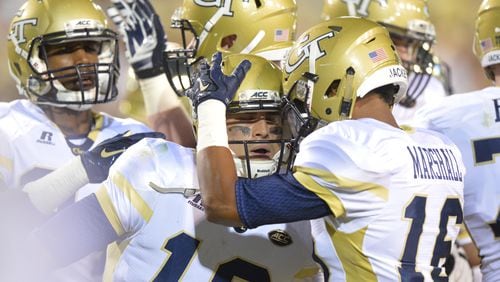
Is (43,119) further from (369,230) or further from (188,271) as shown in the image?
(369,230)

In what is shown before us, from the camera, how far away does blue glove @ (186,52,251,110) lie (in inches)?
111

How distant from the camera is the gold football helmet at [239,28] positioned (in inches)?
154

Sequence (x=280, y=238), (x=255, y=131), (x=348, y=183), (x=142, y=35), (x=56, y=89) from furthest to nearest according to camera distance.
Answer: (x=142, y=35), (x=56, y=89), (x=255, y=131), (x=280, y=238), (x=348, y=183)

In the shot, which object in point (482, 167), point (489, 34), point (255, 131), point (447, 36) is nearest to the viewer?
point (255, 131)

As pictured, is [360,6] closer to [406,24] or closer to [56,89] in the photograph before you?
[406,24]

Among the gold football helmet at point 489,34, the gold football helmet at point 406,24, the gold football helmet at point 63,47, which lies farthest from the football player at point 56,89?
the gold football helmet at point 489,34

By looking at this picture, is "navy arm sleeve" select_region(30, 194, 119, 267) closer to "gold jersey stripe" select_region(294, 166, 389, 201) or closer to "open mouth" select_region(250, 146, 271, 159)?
"open mouth" select_region(250, 146, 271, 159)

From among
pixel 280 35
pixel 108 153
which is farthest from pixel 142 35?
pixel 108 153

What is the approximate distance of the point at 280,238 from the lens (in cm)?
294

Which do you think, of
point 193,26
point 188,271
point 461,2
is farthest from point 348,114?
point 461,2

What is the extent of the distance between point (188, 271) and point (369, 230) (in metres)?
0.58

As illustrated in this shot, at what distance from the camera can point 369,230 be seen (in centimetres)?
264

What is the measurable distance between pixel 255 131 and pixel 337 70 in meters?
0.36

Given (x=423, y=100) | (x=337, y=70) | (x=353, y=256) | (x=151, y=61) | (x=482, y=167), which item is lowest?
(x=423, y=100)
